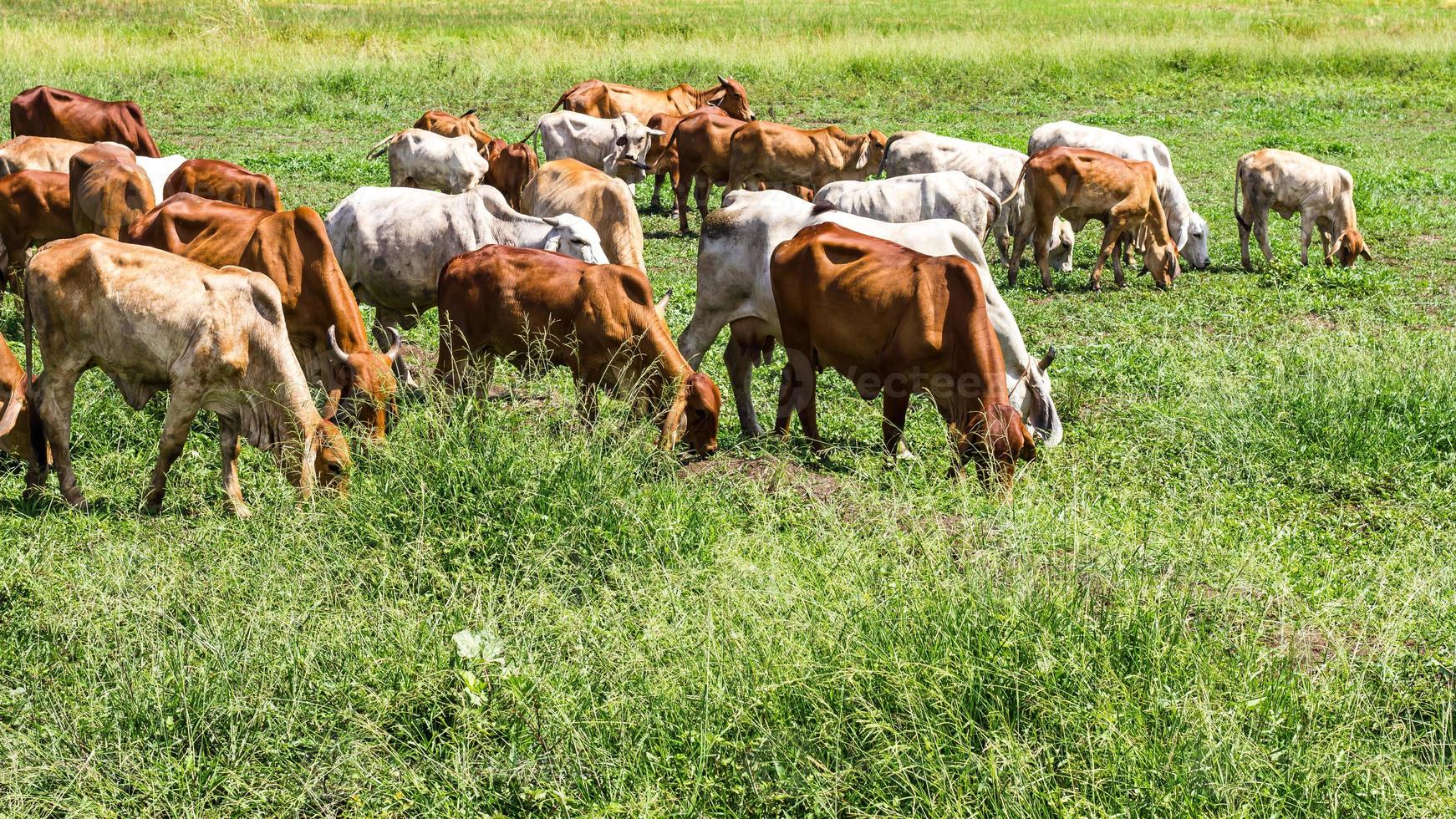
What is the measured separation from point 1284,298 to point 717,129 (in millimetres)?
7864

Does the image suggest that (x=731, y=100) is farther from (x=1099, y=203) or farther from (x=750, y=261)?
(x=750, y=261)

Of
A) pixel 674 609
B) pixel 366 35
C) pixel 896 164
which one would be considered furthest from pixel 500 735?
pixel 366 35

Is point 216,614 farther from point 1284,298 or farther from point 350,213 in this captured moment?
point 1284,298

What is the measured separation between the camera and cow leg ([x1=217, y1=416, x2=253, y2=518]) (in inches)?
295

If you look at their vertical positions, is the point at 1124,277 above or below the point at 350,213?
below

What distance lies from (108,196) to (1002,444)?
796 centimetres

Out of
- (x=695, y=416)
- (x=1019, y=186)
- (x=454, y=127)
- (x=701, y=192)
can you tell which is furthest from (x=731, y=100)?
(x=695, y=416)

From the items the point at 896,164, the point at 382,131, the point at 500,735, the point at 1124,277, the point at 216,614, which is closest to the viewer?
the point at 500,735

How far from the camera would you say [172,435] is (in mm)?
7371

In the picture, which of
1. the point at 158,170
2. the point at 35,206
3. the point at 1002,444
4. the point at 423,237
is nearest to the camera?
the point at 1002,444

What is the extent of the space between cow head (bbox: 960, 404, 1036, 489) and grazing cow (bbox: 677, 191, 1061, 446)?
2198 millimetres

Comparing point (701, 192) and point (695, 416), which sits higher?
point (695, 416)

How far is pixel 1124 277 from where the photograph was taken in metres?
14.5

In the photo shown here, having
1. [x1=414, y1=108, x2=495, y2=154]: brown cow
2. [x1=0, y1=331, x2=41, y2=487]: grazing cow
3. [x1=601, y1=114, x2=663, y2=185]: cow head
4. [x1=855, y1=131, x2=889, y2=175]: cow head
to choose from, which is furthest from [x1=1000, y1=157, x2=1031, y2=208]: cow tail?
[x1=0, y1=331, x2=41, y2=487]: grazing cow
